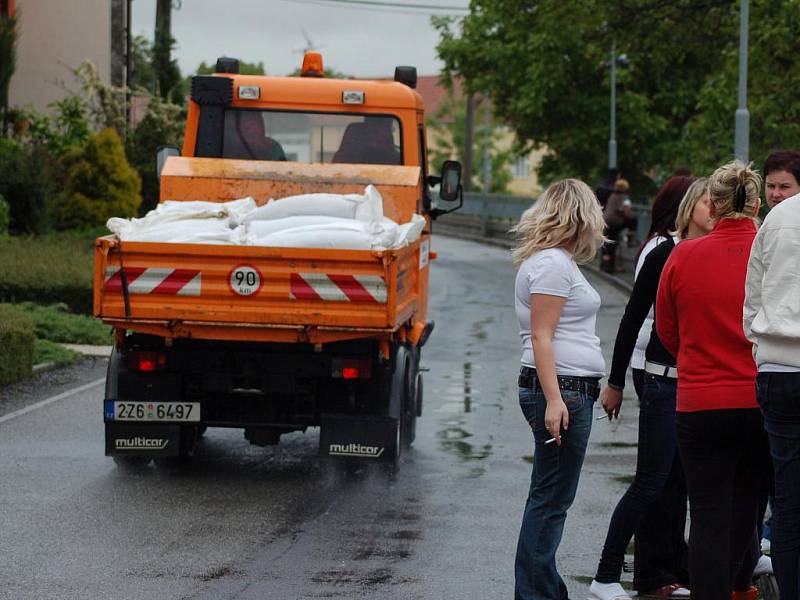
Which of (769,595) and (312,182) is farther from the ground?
(312,182)

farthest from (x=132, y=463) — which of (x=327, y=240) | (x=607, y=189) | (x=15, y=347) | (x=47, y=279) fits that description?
(x=607, y=189)

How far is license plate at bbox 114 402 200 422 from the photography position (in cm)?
962

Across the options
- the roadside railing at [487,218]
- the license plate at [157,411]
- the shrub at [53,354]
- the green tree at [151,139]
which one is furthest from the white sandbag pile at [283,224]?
the roadside railing at [487,218]

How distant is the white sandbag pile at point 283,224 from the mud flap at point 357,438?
107 centimetres

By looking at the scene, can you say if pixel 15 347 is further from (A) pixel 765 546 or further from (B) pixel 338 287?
(A) pixel 765 546

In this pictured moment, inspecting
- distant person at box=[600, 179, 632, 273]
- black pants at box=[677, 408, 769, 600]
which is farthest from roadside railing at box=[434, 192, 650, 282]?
black pants at box=[677, 408, 769, 600]

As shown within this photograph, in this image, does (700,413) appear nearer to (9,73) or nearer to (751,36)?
(751,36)

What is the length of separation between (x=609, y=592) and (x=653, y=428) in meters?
0.72

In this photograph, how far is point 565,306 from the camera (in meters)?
5.88

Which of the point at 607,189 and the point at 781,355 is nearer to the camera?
the point at 781,355

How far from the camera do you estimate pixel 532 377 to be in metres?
5.91

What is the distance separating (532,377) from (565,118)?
38736 mm

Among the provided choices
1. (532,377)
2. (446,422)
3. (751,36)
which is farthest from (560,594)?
(751,36)

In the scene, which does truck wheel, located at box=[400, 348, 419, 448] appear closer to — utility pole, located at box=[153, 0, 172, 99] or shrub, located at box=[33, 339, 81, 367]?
shrub, located at box=[33, 339, 81, 367]
